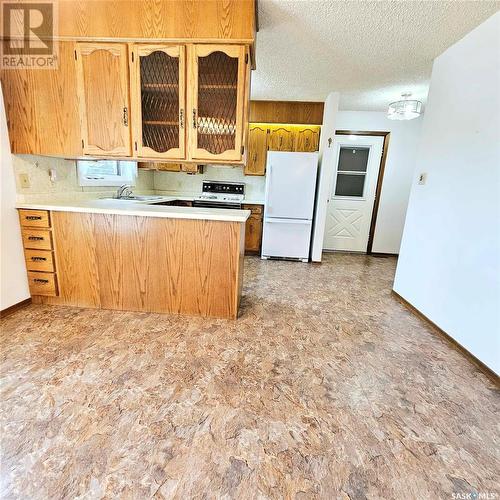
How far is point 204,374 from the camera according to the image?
1.69 metres

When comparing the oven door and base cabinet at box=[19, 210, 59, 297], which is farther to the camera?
the oven door

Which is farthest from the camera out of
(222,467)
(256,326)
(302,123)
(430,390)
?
(302,123)

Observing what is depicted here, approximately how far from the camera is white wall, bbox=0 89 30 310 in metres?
2.15

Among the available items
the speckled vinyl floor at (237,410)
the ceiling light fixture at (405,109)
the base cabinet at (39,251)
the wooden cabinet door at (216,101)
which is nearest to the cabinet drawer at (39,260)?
the base cabinet at (39,251)

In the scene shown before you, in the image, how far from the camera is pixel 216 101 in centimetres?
219

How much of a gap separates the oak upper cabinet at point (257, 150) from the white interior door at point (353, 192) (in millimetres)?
1425

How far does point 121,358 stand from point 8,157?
6.27ft

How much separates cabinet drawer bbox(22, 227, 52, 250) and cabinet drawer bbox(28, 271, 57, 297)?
255 mm

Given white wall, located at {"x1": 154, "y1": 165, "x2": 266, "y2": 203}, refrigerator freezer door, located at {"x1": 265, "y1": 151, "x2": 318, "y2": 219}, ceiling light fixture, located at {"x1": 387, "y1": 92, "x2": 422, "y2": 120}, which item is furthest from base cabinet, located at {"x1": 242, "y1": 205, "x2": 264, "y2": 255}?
ceiling light fixture, located at {"x1": 387, "y1": 92, "x2": 422, "y2": 120}

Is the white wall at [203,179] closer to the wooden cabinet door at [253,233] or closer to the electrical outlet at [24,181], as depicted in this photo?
the wooden cabinet door at [253,233]

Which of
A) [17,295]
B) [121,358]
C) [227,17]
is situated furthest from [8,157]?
[227,17]

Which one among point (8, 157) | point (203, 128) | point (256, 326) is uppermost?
point (203, 128)

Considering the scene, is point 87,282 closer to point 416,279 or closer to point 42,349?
point 42,349

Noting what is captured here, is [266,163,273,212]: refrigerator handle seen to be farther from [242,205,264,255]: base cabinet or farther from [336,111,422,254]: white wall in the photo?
[336,111,422,254]: white wall
